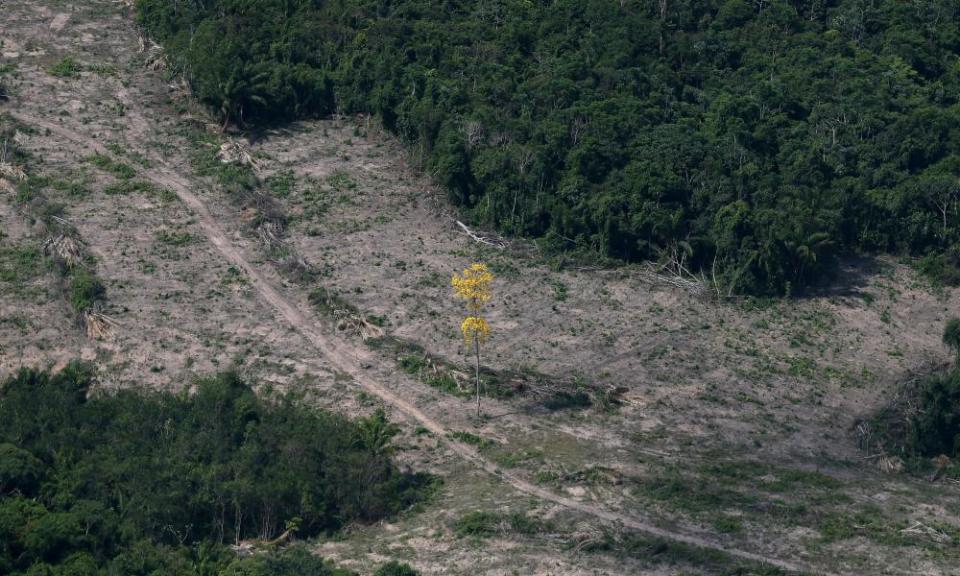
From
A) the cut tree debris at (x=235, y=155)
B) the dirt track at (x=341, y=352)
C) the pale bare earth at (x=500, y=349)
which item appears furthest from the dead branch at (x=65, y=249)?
the cut tree debris at (x=235, y=155)

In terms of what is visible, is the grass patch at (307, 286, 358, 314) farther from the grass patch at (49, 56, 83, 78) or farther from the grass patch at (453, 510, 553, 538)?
the grass patch at (49, 56, 83, 78)

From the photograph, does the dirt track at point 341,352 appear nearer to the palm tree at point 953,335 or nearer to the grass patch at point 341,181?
the grass patch at point 341,181

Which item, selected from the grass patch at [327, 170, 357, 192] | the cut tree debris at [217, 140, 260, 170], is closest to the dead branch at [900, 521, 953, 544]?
the grass patch at [327, 170, 357, 192]

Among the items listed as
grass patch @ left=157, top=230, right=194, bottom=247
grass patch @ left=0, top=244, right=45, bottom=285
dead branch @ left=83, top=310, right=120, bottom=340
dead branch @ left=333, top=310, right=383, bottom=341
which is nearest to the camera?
dead branch @ left=83, top=310, right=120, bottom=340

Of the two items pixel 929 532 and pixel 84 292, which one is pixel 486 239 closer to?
pixel 84 292

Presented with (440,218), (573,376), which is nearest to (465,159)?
(440,218)
